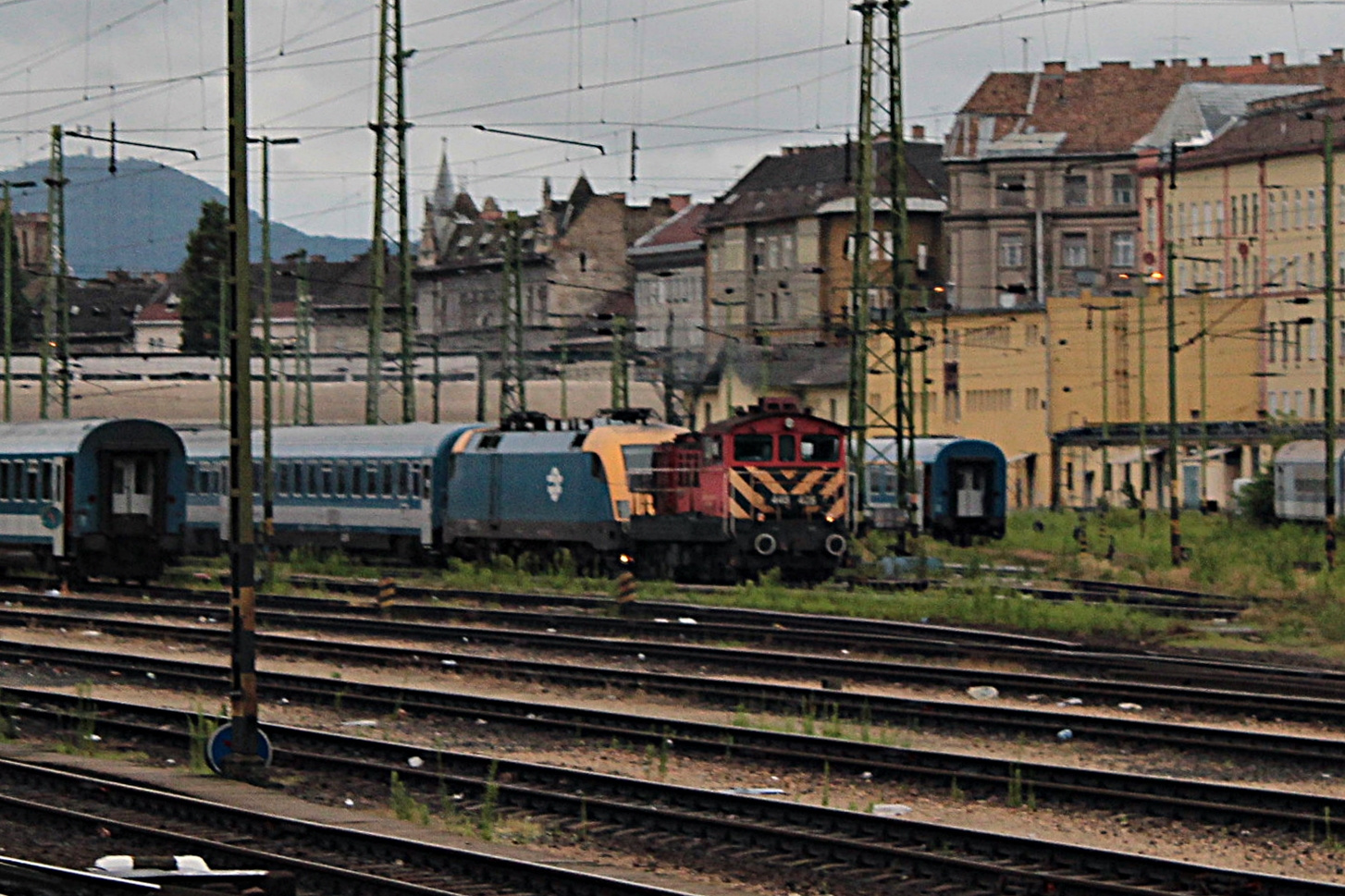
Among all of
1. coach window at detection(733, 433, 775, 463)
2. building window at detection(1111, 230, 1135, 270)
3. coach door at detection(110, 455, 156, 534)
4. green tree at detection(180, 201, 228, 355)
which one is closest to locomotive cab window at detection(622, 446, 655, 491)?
coach window at detection(733, 433, 775, 463)

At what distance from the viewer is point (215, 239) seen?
136000 mm

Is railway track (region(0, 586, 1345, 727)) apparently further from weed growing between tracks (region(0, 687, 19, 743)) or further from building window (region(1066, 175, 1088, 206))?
building window (region(1066, 175, 1088, 206))

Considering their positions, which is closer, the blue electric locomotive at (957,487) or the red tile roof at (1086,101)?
the blue electric locomotive at (957,487)

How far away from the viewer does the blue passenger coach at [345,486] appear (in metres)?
45.9

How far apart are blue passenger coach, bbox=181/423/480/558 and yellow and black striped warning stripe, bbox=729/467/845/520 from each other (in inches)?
339

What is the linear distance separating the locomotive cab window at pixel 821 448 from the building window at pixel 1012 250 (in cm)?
8694

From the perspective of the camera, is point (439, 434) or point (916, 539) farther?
point (439, 434)

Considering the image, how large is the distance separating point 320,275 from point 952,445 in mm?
116768

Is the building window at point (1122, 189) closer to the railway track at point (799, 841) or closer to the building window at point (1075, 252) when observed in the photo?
the building window at point (1075, 252)

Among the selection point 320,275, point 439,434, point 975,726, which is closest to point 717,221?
point 320,275

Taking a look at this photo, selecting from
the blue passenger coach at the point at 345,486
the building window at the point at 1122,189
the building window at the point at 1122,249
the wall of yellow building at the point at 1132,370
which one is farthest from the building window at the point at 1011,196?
the blue passenger coach at the point at 345,486

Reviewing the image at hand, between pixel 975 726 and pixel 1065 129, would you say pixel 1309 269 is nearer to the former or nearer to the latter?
pixel 1065 129

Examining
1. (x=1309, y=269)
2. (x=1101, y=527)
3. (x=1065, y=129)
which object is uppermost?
(x=1065, y=129)

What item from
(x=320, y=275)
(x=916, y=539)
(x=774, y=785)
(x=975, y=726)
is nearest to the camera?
(x=774, y=785)
